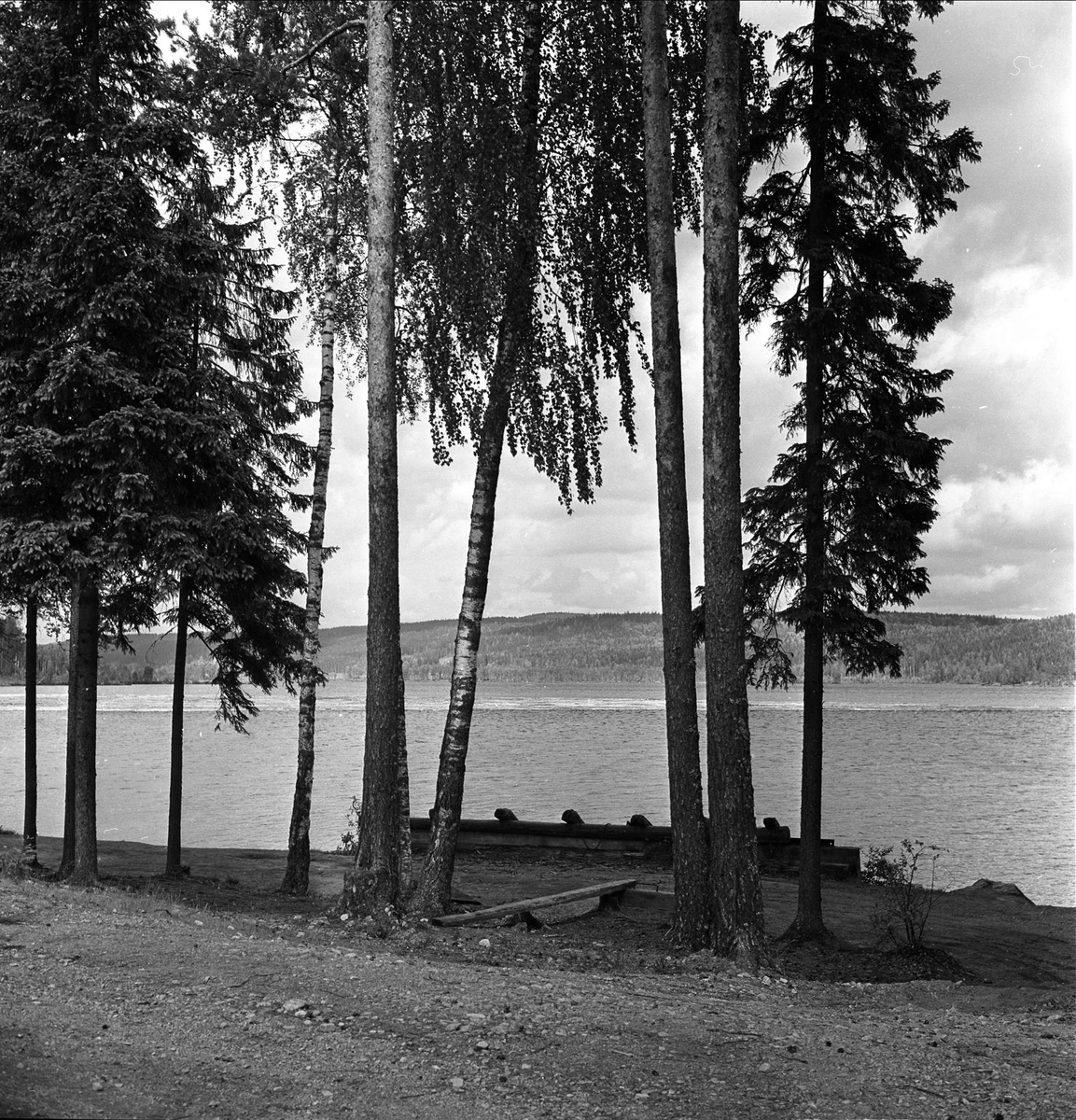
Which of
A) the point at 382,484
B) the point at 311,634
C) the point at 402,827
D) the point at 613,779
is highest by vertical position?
the point at 382,484

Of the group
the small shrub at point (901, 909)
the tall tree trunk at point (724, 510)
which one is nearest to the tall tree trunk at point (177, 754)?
the tall tree trunk at point (724, 510)

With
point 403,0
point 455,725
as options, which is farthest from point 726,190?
point 455,725

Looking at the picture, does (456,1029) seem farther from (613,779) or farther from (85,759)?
(613,779)

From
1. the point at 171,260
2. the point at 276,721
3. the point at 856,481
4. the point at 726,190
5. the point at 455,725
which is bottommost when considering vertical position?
the point at 276,721

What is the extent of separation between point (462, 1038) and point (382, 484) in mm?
6359

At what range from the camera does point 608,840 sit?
20.4 metres

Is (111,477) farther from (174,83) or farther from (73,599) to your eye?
(174,83)

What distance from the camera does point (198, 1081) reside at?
5.66m

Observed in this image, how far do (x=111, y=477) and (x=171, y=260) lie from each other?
315 cm

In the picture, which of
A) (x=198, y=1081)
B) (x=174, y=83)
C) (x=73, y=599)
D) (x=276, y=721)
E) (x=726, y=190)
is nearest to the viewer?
(x=198, y=1081)

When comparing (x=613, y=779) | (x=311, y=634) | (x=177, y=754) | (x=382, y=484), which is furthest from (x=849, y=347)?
(x=613, y=779)

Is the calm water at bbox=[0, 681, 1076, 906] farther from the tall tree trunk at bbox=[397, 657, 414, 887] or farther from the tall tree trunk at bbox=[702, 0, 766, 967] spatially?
the tall tree trunk at bbox=[397, 657, 414, 887]

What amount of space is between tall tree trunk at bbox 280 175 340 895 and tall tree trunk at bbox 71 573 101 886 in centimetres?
313

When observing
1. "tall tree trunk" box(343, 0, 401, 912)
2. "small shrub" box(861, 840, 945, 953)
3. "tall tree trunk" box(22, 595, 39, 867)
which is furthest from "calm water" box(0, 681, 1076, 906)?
"tall tree trunk" box(343, 0, 401, 912)
